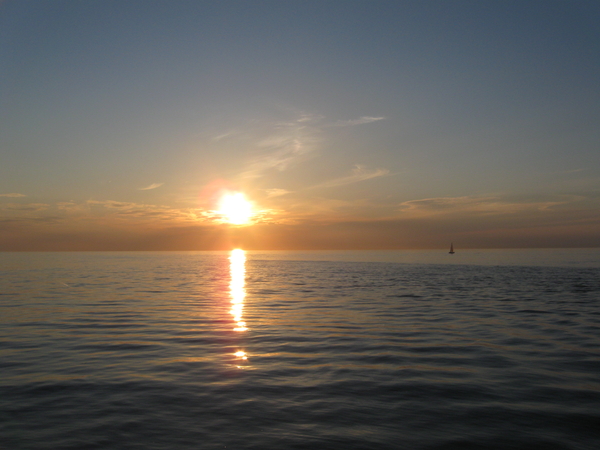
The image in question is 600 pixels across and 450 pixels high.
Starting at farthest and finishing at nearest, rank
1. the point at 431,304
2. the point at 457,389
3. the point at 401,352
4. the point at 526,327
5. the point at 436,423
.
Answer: the point at 431,304 → the point at 526,327 → the point at 401,352 → the point at 457,389 → the point at 436,423

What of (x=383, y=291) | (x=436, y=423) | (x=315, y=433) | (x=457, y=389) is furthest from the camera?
(x=383, y=291)

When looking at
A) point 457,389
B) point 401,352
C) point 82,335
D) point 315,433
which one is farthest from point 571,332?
point 82,335

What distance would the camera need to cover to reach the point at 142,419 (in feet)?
29.5

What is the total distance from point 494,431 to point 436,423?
3.58 feet

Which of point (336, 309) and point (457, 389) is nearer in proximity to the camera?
point (457, 389)

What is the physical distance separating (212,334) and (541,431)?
13.8 meters

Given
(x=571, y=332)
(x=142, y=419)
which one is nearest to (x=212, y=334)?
(x=142, y=419)

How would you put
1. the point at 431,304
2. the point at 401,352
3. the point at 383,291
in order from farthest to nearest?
the point at 383,291 < the point at 431,304 < the point at 401,352

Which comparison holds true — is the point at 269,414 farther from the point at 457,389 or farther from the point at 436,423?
the point at 457,389

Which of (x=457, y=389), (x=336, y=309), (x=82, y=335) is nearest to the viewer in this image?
(x=457, y=389)

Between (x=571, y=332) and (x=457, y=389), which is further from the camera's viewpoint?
(x=571, y=332)

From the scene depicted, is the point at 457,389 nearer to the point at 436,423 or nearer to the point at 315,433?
the point at 436,423

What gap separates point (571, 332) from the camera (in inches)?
742

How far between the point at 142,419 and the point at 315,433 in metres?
3.65
